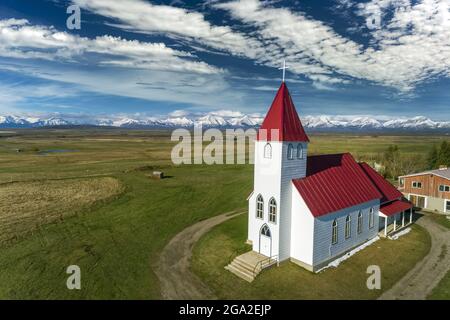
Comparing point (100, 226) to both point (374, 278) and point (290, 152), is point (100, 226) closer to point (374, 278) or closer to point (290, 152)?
point (290, 152)

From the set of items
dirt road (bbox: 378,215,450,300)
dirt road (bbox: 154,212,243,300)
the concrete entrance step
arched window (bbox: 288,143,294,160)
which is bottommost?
dirt road (bbox: 154,212,243,300)

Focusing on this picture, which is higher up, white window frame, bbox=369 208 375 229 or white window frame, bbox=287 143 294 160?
white window frame, bbox=287 143 294 160

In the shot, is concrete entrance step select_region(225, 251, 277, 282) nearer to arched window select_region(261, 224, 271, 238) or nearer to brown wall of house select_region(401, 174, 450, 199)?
arched window select_region(261, 224, 271, 238)

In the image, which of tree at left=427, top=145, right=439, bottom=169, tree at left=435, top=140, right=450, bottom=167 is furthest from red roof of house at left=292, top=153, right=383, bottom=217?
tree at left=427, top=145, right=439, bottom=169

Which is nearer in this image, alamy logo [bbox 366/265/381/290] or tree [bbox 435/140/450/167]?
alamy logo [bbox 366/265/381/290]

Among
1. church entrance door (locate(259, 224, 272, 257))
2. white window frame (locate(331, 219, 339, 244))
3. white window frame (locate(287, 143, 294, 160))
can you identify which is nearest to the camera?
white window frame (locate(287, 143, 294, 160))

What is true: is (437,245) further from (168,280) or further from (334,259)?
(168,280)
